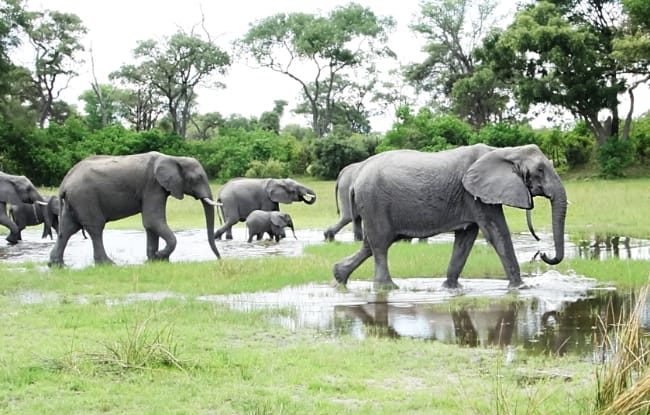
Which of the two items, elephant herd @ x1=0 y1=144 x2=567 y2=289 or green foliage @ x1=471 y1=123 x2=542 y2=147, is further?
green foliage @ x1=471 y1=123 x2=542 y2=147

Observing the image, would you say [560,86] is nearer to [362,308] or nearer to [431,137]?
[431,137]

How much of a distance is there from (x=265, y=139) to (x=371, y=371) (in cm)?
4679

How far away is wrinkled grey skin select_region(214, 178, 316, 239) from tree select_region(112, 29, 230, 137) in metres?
37.4

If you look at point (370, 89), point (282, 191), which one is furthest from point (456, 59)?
point (282, 191)

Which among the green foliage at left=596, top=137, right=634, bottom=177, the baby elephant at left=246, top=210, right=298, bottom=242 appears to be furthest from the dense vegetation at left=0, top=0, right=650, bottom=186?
the baby elephant at left=246, top=210, right=298, bottom=242

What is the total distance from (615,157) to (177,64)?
3324 centimetres

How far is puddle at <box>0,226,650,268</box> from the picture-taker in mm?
16688

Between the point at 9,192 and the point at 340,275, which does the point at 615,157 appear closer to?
the point at 9,192

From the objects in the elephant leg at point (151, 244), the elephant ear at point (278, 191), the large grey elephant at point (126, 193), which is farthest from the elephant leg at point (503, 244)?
the elephant ear at point (278, 191)

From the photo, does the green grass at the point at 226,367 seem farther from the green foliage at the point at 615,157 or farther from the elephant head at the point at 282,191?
the green foliage at the point at 615,157

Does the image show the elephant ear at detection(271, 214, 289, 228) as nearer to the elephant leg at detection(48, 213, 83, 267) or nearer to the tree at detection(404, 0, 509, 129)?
the elephant leg at detection(48, 213, 83, 267)

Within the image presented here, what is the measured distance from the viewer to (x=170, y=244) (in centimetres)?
1569

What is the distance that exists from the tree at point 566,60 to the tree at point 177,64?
82.6 feet

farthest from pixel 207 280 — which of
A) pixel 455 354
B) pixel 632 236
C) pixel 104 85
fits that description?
pixel 104 85
